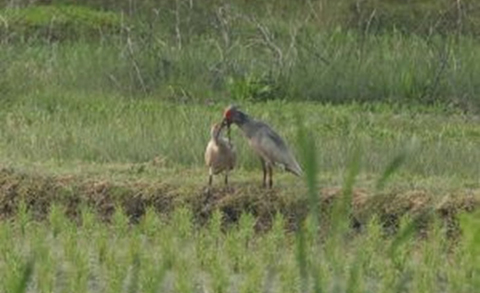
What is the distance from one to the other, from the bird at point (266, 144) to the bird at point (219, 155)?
80mm

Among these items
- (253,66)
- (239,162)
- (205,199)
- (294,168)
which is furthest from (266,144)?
(253,66)

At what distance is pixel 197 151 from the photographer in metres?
6.53

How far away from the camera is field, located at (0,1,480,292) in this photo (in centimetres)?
476

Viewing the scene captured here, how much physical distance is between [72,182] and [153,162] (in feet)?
1.72

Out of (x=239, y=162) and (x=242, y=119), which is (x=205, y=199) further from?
(x=239, y=162)

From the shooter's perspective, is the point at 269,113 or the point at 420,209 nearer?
the point at 420,209

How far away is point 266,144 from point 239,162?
35.4 inches

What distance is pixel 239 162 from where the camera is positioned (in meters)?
6.44

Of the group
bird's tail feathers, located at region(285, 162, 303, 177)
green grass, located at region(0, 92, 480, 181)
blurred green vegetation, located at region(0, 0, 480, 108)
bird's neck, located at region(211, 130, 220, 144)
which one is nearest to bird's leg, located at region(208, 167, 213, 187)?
bird's neck, located at region(211, 130, 220, 144)

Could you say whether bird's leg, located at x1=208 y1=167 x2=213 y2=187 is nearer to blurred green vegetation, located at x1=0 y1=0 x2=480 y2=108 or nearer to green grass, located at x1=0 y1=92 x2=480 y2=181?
green grass, located at x1=0 y1=92 x2=480 y2=181

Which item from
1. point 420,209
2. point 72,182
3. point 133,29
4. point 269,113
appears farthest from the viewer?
point 133,29

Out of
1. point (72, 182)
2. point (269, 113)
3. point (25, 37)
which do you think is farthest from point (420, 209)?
point (25, 37)

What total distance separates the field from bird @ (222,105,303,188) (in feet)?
0.52

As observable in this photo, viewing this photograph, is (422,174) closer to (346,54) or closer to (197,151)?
(197,151)
